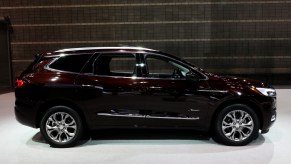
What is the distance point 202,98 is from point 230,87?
0.50 metres

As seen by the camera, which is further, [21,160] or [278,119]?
[278,119]

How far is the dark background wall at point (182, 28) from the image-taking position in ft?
38.9

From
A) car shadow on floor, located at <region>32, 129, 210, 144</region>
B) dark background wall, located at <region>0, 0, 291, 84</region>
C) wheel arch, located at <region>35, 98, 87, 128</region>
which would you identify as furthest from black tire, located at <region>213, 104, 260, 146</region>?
dark background wall, located at <region>0, 0, 291, 84</region>

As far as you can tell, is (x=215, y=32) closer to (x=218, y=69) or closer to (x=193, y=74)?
(x=218, y=69)

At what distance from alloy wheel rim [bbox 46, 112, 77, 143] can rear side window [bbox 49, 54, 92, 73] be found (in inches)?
30.6

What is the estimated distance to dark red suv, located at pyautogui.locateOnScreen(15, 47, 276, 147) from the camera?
17.5 feet

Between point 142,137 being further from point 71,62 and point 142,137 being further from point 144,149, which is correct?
point 71,62

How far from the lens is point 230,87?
5.37 m

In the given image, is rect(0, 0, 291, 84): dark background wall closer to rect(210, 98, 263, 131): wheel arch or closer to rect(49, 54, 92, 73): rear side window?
rect(49, 54, 92, 73): rear side window

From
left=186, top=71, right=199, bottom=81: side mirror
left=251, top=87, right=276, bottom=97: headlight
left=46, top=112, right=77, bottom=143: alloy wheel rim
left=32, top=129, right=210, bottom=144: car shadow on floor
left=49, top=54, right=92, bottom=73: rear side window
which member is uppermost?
left=49, top=54, right=92, bottom=73: rear side window

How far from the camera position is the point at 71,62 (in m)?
5.58

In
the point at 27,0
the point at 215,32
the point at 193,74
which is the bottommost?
the point at 193,74

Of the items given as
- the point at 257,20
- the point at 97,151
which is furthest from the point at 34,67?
the point at 257,20

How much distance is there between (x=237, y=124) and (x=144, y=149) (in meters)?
1.57
